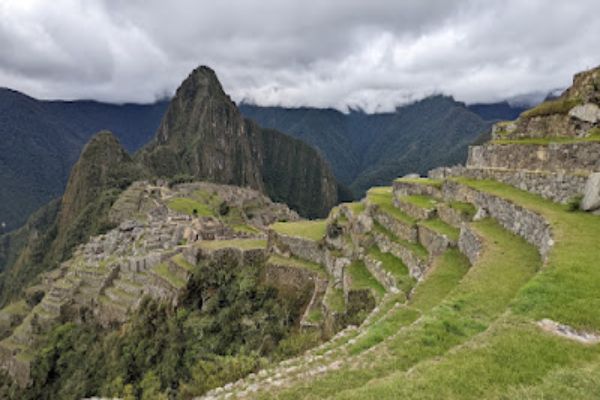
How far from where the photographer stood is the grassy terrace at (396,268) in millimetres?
13047

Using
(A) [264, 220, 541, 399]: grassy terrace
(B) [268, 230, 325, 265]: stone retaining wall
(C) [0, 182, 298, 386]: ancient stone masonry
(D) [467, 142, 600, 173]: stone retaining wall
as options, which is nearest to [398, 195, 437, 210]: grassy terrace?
(D) [467, 142, 600, 173]: stone retaining wall

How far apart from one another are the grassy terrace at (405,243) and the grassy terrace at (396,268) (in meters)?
0.74

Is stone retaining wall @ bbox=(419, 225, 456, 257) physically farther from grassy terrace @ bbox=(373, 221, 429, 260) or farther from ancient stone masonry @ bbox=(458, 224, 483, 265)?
ancient stone masonry @ bbox=(458, 224, 483, 265)

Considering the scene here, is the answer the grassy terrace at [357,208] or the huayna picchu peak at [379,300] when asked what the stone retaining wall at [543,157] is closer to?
the huayna picchu peak at [379,300]

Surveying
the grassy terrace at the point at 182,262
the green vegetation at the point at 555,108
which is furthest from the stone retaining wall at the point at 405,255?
the grassy terrace at the point at 182,262

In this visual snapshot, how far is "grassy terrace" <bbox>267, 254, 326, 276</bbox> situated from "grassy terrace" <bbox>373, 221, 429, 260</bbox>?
155 inches

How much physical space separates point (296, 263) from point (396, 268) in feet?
27.9

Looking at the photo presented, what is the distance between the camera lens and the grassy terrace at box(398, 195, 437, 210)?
703 inches

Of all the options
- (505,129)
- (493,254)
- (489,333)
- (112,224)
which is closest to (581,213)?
(493,254)

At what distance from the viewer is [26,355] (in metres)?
34.2

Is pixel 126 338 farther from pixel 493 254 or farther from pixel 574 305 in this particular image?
pixel 574 305

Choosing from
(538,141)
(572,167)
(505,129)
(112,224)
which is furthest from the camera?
(112,224)

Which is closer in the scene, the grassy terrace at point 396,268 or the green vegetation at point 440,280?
the green vegetation at point 440,280

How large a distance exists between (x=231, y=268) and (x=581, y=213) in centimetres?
2007
